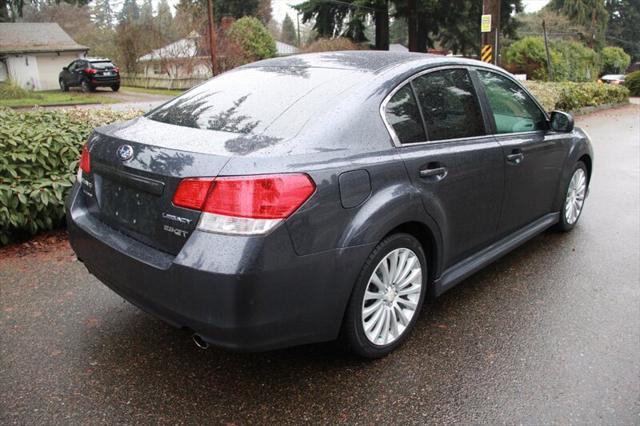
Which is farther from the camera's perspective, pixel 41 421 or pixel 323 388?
pixel 323 388

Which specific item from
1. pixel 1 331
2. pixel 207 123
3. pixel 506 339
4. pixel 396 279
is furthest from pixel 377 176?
pixel 1 331

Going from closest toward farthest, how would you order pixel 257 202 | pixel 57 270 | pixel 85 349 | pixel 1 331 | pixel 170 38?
pixel 257 202 < pixel 85 349 < pixel 1 331 < pixel 57 270 < pixel 170 38

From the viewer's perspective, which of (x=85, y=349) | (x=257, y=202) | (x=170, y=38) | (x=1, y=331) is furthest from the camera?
(x=170, y=38)

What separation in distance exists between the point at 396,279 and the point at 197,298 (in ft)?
3.61

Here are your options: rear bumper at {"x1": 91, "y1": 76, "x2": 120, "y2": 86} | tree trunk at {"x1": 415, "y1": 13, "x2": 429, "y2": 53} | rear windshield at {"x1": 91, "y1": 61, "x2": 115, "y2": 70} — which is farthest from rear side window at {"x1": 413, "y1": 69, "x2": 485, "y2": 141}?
rear windshield at {"x1": 91, "y1": 61, "x2": 115, "y2": 70}

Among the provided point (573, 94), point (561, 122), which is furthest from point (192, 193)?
point (573, 94)

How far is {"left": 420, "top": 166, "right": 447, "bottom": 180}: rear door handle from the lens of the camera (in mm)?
2849

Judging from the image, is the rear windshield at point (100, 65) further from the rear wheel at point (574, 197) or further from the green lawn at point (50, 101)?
the rear wheel at point (574, 197)

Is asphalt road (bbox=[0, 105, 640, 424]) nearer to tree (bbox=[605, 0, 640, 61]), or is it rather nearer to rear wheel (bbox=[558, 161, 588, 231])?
rear wheel (bbox=[558, 161, 588, 231])

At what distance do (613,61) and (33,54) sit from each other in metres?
46.6

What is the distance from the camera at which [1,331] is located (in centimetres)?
317

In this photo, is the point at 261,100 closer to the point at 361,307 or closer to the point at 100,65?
the point at 361,307

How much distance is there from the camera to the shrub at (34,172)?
4344 mm

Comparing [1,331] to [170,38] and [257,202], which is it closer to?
[257,202]
